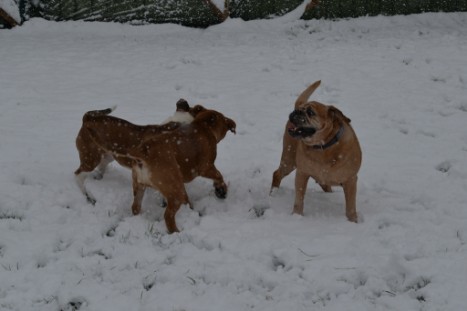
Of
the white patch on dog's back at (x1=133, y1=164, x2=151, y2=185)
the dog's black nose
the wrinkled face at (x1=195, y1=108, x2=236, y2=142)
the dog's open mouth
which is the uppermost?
the dog's black nose

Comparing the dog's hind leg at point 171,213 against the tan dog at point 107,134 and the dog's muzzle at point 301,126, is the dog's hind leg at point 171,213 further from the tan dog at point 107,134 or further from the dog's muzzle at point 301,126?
the dog's muzzle at point 301,126

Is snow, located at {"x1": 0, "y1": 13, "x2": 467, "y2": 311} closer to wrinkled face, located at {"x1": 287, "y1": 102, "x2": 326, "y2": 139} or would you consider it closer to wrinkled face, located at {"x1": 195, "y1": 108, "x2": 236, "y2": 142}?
wrinkled face, located at {"x1": 195, "y1": 108, "x2": 236, "y2": 142}

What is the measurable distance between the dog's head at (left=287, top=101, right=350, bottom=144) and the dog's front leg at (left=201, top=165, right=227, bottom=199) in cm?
103

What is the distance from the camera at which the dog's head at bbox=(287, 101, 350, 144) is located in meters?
3.83

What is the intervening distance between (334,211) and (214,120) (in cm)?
A: 145

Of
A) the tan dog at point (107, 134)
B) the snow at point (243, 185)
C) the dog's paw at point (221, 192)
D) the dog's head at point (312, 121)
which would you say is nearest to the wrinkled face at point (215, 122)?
the tan dog at point (107, 134)

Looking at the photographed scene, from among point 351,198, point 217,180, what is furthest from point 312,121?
point 217,180

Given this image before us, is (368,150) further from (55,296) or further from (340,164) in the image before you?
(55,296)

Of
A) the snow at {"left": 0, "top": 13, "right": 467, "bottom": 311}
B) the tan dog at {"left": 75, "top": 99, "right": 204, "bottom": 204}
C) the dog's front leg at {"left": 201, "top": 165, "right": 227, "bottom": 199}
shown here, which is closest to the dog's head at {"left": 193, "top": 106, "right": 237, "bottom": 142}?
the tan dog at {"left": 75, "top": 99, "right": 204, "bottom": 204}

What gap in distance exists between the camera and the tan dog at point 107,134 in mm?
4371

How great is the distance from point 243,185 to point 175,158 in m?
1.08

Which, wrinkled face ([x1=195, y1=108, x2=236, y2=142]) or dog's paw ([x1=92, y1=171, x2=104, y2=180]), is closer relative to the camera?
wrinkled face ([x1=195, y1=108, x2=236, y2=142])

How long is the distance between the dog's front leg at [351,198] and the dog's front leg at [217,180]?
1170mm

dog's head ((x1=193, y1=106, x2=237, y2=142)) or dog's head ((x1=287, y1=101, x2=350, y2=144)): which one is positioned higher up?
dog's head ((x1=287, y1=101, x2=350, y2=144))
